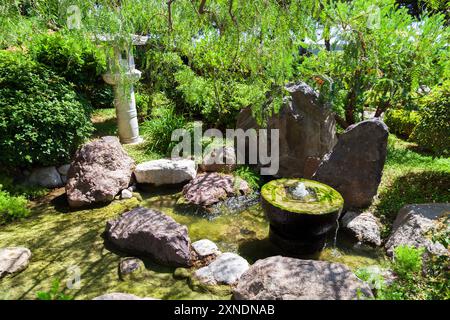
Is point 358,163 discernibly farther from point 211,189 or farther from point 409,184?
point 211,189

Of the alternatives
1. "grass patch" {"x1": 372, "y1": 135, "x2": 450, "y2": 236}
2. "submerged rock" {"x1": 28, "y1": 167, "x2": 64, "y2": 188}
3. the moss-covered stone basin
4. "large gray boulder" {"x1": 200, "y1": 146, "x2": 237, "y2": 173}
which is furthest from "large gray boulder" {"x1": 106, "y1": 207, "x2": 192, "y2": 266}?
"grass patch" {"x1": 372, "y1": 135, "x2": 450, "y2": 236}

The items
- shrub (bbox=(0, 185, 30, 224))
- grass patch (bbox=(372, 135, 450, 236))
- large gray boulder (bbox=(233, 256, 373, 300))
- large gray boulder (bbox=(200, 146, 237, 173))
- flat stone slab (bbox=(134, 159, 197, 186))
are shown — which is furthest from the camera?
large gray boulder (bbox=(200, 146, 237, 173))

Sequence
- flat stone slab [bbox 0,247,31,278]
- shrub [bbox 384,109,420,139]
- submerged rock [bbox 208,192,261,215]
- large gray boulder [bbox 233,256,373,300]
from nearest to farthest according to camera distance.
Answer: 1. large gray boulder [bbox 233,256,373,300]
2. flat stone slab [bbox 0,247,31,278]
3. submerged rock [bbox 208,192,261,215]
4. shrub [bbox 384,109,420,139]

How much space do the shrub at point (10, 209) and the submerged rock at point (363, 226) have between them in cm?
517

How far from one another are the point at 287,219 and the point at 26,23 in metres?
4.27

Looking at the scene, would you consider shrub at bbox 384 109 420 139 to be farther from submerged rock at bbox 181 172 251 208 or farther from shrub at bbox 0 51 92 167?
shrub at bbox 0 51 92 167

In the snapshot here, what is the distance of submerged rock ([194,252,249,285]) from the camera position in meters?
3.85

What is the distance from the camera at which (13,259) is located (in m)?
4.05

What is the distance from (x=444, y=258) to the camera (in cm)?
346

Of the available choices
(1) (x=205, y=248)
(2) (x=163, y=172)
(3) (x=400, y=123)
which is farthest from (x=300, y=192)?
(3) (x=400, y=123)

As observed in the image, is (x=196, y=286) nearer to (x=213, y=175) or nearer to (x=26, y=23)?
(x=213, y=175)

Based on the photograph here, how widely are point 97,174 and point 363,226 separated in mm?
4510

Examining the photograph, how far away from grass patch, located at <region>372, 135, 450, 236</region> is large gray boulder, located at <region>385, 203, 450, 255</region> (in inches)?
15.1
